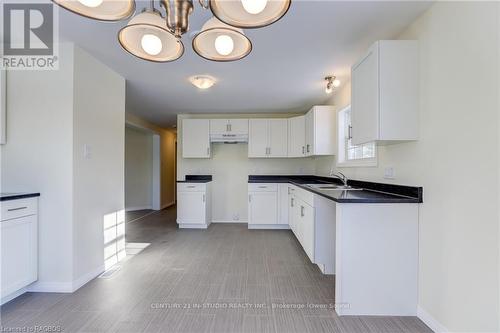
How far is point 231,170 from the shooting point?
17.2ft

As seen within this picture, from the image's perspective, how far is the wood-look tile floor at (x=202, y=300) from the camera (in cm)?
176

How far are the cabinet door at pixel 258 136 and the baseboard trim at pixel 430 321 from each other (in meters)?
A: 3.38

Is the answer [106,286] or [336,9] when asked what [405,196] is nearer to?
[336,9]

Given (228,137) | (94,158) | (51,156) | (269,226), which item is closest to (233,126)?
(228,137)

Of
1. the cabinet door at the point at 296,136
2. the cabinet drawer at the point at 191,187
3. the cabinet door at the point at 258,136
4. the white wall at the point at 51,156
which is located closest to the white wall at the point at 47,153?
the white wall at the point at 51,156

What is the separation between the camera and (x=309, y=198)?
2883 millimetres

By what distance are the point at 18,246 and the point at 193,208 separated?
8.75ft

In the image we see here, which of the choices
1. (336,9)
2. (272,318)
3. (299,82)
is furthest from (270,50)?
(272,318)

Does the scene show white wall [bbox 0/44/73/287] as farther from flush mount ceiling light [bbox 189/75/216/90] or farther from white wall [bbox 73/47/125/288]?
flush mount ceiling light [bbox 189/75/216/90]

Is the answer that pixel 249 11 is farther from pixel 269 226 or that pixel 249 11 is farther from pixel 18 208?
pixel 269 226

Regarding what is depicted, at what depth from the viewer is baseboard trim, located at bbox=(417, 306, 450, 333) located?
163cm

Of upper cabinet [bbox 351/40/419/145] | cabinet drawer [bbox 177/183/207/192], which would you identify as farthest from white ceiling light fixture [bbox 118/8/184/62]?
cabinet drawer [bbox 177/183/207/192]

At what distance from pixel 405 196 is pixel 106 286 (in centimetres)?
277

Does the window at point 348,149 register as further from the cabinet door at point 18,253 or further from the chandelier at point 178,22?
the cabinet door at point 18,253
